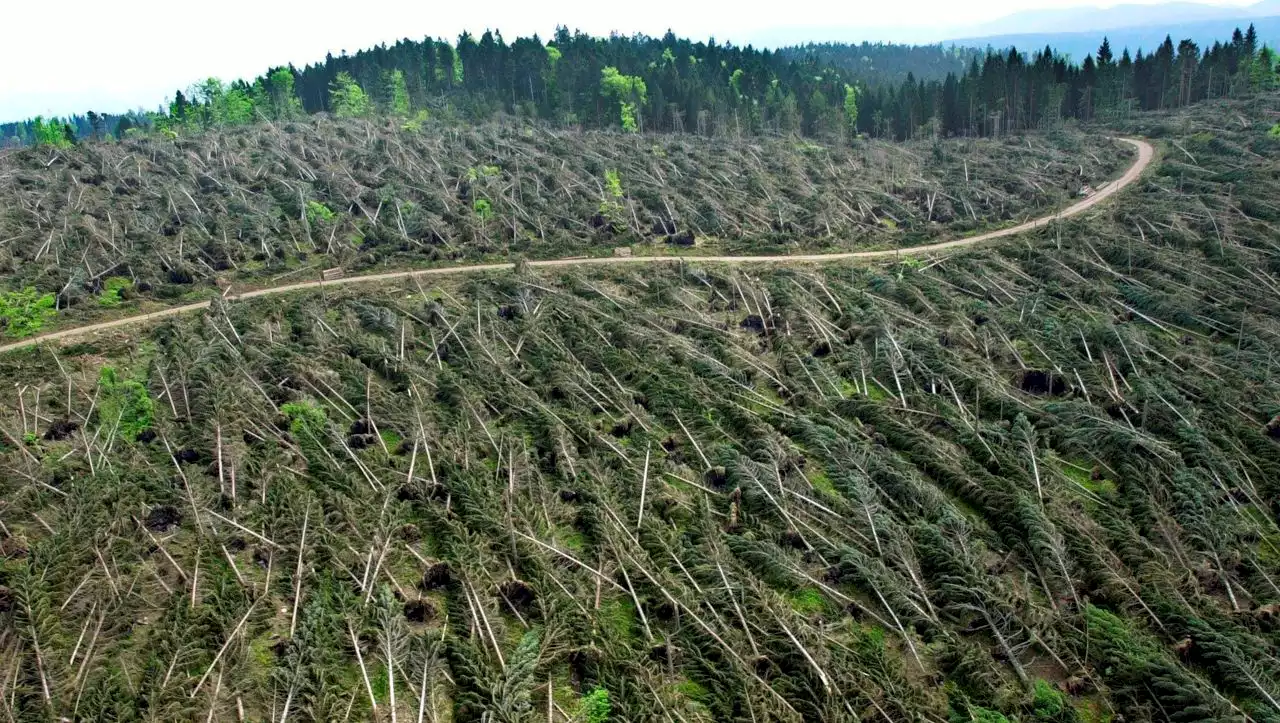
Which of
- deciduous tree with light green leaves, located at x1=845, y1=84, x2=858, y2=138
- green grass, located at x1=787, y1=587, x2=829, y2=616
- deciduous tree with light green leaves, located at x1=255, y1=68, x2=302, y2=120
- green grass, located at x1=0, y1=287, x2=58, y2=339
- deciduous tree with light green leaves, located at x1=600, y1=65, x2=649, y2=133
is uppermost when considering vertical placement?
deciduous tree with light green leaves, located at x1=255, y1=68, x2=302, y2=120

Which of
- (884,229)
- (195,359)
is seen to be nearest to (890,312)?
(884,229)

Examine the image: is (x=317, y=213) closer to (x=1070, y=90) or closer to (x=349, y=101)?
(x=349, y=101)

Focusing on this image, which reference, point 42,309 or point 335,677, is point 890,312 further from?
point 42,309

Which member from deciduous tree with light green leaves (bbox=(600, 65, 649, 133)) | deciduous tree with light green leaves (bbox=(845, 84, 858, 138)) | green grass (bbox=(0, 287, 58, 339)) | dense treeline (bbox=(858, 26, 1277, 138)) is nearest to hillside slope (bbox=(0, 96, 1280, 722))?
green grass (bbox=(0, 287, 58, 339))

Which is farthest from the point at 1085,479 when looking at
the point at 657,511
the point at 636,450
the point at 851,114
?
the point at 851,114

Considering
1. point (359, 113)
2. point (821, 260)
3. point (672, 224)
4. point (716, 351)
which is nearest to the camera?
point (716, 351)

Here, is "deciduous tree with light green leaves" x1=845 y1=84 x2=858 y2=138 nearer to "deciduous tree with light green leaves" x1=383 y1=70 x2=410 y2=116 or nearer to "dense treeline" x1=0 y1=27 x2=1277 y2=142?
"dense treeline" x1=0 y1=27 x2=1277 y2=142

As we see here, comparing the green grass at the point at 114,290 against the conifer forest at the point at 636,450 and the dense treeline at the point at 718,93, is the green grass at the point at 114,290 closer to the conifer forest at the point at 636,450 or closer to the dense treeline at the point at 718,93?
the conifer forest at the point at 636,450
